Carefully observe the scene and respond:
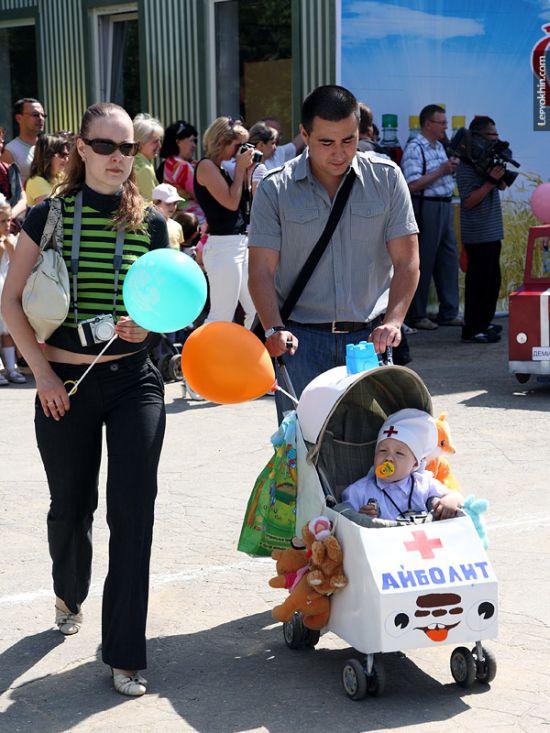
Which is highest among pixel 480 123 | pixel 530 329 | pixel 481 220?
pixel 480 123

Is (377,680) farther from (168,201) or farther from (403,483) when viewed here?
(168,201)

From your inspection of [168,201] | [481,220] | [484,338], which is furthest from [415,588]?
[481,220]

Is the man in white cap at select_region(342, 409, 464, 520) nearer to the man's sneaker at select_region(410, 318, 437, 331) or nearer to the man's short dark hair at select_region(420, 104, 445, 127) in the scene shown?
the man's short dark hair at select_region(420, 104, 445, 127)

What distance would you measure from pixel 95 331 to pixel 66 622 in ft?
4.42

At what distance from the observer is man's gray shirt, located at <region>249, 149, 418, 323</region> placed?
506 centimetres

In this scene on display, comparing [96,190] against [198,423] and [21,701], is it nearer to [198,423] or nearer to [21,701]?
[21,701]

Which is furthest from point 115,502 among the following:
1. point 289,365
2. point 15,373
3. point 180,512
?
point 15,373

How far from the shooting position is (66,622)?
203 inches

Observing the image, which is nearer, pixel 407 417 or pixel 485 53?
pixel 407 417

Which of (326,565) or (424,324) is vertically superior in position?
(326,565)

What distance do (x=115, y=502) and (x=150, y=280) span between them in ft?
2.68

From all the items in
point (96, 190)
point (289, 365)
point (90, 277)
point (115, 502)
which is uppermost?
point (96, 190)

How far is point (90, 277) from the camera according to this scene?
182 inches

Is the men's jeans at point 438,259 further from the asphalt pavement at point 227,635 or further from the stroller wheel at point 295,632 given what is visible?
the stroller wheel at point 295,632
